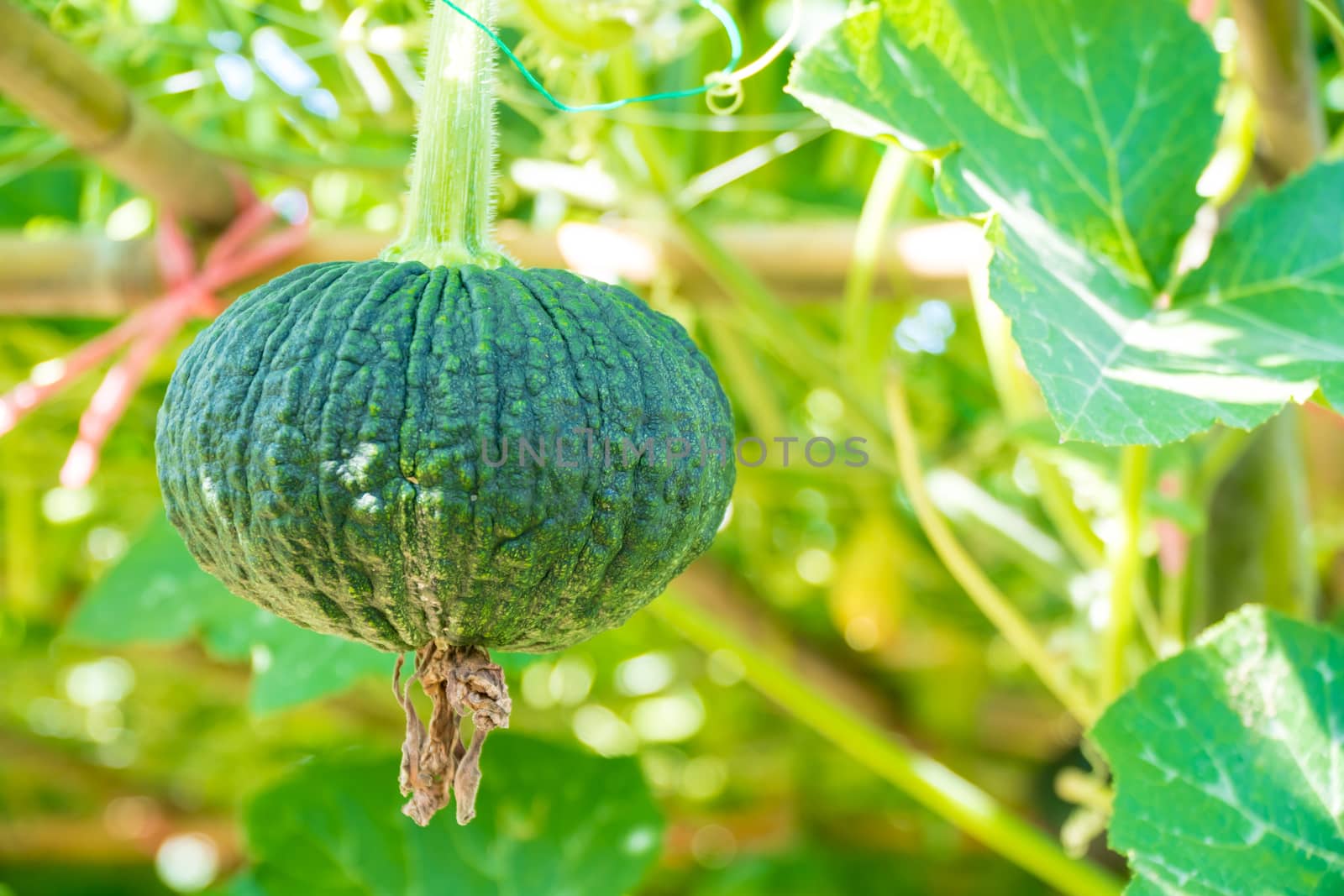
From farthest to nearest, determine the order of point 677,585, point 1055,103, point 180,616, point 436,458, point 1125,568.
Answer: point 677,585 → point 180,616 → point 1125,568 → point 1055,103 → point 436,458

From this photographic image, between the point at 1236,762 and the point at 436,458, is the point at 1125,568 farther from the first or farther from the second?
the point at 436,458

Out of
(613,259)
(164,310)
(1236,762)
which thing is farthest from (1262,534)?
(164,310)

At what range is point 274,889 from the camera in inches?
53.9

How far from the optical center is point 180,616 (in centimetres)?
137

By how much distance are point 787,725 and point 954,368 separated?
42.6 inches

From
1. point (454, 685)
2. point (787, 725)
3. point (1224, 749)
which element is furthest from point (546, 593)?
point (787, 725)

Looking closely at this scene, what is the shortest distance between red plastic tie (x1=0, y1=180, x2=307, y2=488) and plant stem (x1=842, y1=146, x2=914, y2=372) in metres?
0.59

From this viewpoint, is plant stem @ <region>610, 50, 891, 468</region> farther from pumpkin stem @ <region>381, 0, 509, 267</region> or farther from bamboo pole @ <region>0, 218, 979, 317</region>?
pumpkin stem @ <region>381, 0, 509, 267</region>

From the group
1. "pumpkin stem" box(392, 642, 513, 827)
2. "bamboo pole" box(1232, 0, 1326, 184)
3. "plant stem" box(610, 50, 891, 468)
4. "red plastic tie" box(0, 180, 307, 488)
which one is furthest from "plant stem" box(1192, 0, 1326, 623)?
"red plastic tie" box(0, 180, 307, 488)

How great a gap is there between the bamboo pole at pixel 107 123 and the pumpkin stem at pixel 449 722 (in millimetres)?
698

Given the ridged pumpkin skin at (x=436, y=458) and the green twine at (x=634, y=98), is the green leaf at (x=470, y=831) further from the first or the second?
the green twine at (x=634, y=98)

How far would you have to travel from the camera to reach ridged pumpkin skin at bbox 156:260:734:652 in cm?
64

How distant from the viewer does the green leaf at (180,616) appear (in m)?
1.15

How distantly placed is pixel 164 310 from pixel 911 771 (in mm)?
872
